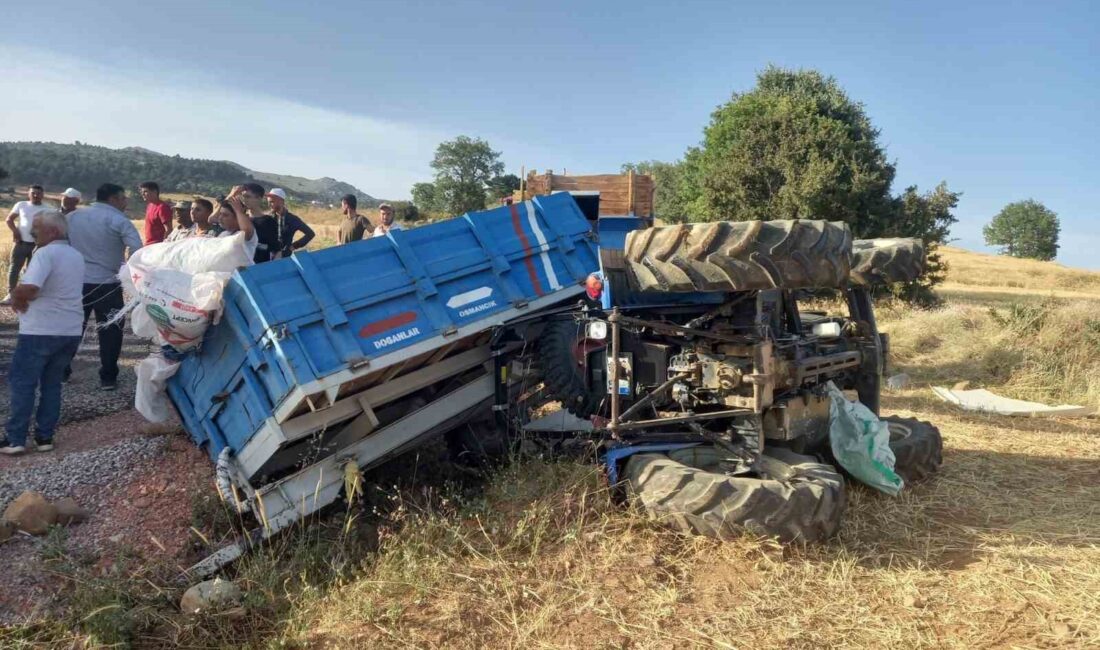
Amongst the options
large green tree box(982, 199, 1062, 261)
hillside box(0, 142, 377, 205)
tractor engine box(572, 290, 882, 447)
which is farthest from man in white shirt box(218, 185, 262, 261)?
large green tree box(982, 199, 1062, 261)

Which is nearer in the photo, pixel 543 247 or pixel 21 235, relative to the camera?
pixel 543 247

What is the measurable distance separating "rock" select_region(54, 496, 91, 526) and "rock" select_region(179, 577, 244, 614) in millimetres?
1294

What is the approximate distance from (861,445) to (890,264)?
1.33 meters

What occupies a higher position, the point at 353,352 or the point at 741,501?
the point at 353,352

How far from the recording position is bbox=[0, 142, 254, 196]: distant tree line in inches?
2148

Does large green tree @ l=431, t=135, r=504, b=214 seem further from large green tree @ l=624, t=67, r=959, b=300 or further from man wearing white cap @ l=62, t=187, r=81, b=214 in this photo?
man wearing white cap @ l=62, t=187, r=81, b=214

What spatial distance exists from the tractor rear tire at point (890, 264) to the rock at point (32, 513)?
18.2 feet

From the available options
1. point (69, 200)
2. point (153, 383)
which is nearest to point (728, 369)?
point (153, 383)

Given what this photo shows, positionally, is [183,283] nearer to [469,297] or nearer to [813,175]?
[469,297]

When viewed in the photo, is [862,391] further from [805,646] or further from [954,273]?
[954,273]

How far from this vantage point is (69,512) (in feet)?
14.4

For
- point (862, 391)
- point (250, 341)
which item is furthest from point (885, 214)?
point (250, 341)

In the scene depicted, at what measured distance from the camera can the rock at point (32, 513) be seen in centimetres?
418

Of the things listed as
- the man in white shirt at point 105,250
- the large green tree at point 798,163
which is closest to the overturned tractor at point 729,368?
the man in white shirt at point 105,250
